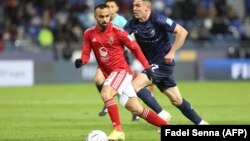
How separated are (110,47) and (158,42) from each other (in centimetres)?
175

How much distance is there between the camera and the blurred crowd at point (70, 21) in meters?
28.2

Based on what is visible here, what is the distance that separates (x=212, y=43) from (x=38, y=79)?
7.74 metres

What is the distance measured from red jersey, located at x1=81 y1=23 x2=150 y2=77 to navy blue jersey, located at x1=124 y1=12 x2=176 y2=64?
1.38 m

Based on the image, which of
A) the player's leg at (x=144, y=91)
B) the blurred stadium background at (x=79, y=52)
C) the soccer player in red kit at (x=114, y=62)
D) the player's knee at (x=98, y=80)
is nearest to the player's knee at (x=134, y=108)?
the soccer player in red kit at (x=114, y=62)

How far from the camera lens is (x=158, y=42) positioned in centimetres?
1252

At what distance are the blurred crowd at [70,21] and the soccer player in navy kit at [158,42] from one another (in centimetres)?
1519

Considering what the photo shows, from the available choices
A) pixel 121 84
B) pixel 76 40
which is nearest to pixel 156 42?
pixel 121 84

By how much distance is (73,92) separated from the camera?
23.2m

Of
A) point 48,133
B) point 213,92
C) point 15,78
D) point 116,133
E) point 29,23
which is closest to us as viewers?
point 116,133

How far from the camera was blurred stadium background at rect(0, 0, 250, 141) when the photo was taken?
21516mm

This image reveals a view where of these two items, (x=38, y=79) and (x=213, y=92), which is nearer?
(x=213, y=92)

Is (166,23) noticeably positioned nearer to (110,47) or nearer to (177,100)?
(177,100)

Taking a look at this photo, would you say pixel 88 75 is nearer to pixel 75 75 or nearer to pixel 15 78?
pixel 75 75

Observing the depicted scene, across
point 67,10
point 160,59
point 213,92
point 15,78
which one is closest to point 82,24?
point 67,10
